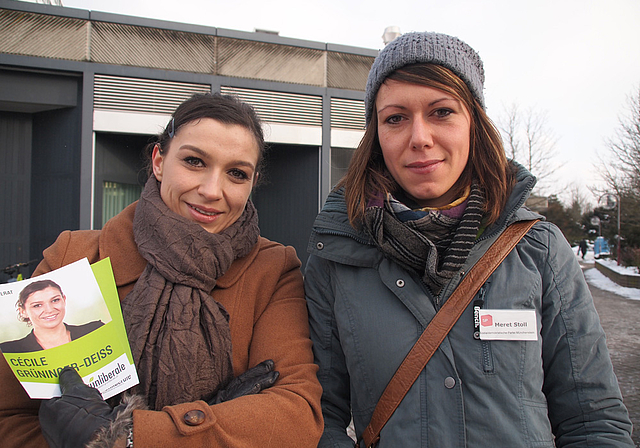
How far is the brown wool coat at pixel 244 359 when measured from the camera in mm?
1281

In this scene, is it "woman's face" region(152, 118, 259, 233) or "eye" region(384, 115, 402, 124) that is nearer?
"eye" region(384, 115, 402, 124)

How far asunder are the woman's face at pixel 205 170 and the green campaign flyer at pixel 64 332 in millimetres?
439

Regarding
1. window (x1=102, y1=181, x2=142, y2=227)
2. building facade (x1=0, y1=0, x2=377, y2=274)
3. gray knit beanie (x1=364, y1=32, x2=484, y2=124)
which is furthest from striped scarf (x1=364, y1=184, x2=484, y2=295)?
window (x1=102, y1=181, x2=142, y2=227)

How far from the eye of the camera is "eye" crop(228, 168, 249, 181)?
1.81 meters

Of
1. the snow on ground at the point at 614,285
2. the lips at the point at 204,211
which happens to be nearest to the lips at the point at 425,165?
the lips at the point at 204,211

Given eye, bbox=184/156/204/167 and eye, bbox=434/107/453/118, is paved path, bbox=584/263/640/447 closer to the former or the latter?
eye, bbox=434/107/453/118

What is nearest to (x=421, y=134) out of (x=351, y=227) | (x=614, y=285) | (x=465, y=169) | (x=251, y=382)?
(x=465, y=169)

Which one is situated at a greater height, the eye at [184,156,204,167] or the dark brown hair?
the dark brown hair

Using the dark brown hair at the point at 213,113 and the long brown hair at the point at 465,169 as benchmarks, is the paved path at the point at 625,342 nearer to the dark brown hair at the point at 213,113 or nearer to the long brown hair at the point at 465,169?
the long brown hair at the point at 465,169

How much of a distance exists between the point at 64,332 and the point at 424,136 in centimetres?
140

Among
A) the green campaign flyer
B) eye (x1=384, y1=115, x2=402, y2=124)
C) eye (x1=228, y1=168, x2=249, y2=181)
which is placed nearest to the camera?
the green campaign flyer

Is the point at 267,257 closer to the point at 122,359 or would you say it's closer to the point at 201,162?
the point at 201,162

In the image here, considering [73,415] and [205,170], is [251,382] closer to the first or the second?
[73,415]

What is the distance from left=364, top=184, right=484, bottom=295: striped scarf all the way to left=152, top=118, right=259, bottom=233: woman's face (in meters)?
0.64
